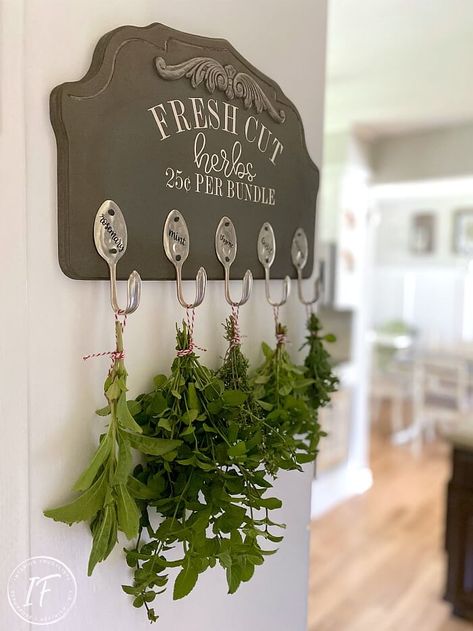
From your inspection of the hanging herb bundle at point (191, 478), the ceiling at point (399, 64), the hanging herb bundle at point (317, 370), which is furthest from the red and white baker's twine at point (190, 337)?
the ceiling at point (399, 64)

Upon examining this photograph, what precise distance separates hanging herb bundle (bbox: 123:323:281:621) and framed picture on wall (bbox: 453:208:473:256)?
5459 millimetres

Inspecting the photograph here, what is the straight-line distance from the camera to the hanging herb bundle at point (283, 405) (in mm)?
797

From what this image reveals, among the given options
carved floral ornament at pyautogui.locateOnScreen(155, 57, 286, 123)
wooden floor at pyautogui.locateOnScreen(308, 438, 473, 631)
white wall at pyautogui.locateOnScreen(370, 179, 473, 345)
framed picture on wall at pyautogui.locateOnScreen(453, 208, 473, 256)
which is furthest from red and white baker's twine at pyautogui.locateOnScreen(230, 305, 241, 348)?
framed picture on wall at pyautogui.locateOnScreen(453, 208, 473, 256)

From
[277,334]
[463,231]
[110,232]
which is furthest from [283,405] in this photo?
[463,231]

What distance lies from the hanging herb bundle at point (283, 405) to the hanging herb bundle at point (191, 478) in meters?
0.06

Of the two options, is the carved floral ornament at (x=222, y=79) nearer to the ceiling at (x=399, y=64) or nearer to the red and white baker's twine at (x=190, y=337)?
the red and white baker's twine at (x=190, y=337)

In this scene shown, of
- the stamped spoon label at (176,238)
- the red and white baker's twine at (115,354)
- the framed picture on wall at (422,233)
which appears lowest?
the red and white baker's twine at (115,354)

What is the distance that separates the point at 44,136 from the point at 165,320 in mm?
282

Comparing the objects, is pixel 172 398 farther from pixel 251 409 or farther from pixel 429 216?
pixel 429 216

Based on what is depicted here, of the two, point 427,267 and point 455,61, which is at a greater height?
point 455,61

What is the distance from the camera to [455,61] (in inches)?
93.7

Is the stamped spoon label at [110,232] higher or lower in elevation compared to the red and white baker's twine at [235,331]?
higher

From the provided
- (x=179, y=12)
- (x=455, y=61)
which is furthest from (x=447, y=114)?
(x=179, y=12)

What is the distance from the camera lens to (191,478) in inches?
27.4
